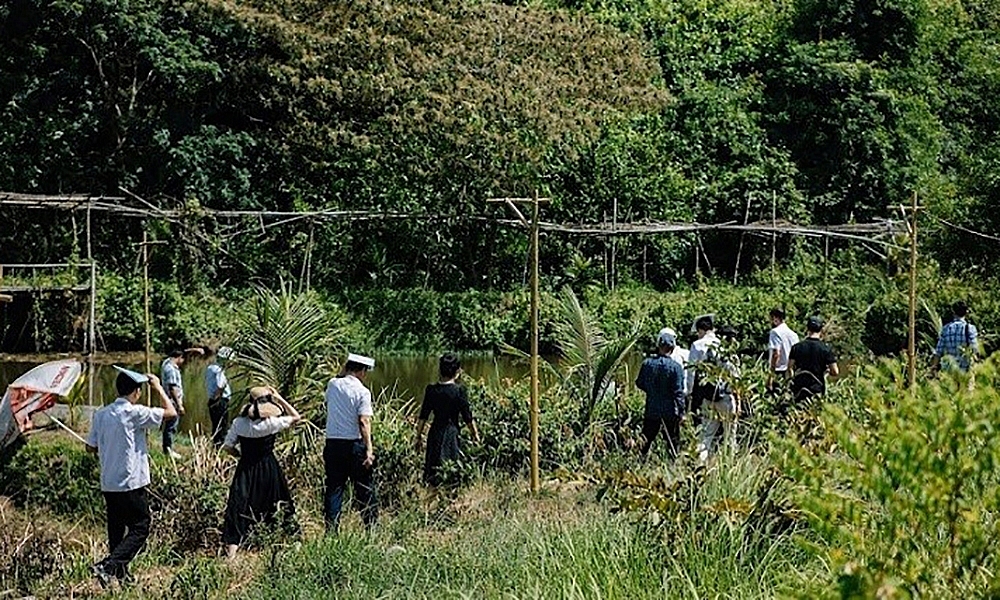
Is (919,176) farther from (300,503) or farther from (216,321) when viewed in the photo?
(300,503)

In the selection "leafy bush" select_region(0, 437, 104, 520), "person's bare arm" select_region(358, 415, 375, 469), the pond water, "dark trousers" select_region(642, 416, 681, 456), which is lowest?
the pond water

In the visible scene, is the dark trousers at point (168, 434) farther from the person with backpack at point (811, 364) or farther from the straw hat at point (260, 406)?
the person with backpack at point (811, 364)

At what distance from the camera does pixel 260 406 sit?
350 inches

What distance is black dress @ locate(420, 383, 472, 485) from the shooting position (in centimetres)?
970

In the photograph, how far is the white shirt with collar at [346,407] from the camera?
914cm

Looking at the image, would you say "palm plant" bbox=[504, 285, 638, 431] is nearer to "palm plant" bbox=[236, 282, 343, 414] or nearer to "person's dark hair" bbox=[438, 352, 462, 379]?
"person's dark hair" bbox=[438, 352, 462, 379]

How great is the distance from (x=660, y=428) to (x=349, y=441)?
8.98ft

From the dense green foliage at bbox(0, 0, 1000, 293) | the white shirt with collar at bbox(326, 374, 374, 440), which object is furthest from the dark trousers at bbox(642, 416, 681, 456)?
the dense green foliage at bbox(0, 0, 1000, 293)

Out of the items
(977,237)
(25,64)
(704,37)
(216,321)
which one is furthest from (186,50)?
(977,237)

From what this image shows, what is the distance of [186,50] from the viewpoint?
88.5 ft

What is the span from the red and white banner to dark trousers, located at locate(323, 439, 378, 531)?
281 centimetres

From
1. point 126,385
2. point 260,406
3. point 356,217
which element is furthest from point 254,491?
point 356,217

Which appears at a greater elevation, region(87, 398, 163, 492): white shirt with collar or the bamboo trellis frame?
the bamboo trellis frame

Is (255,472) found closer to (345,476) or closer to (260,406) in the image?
(260,406)
